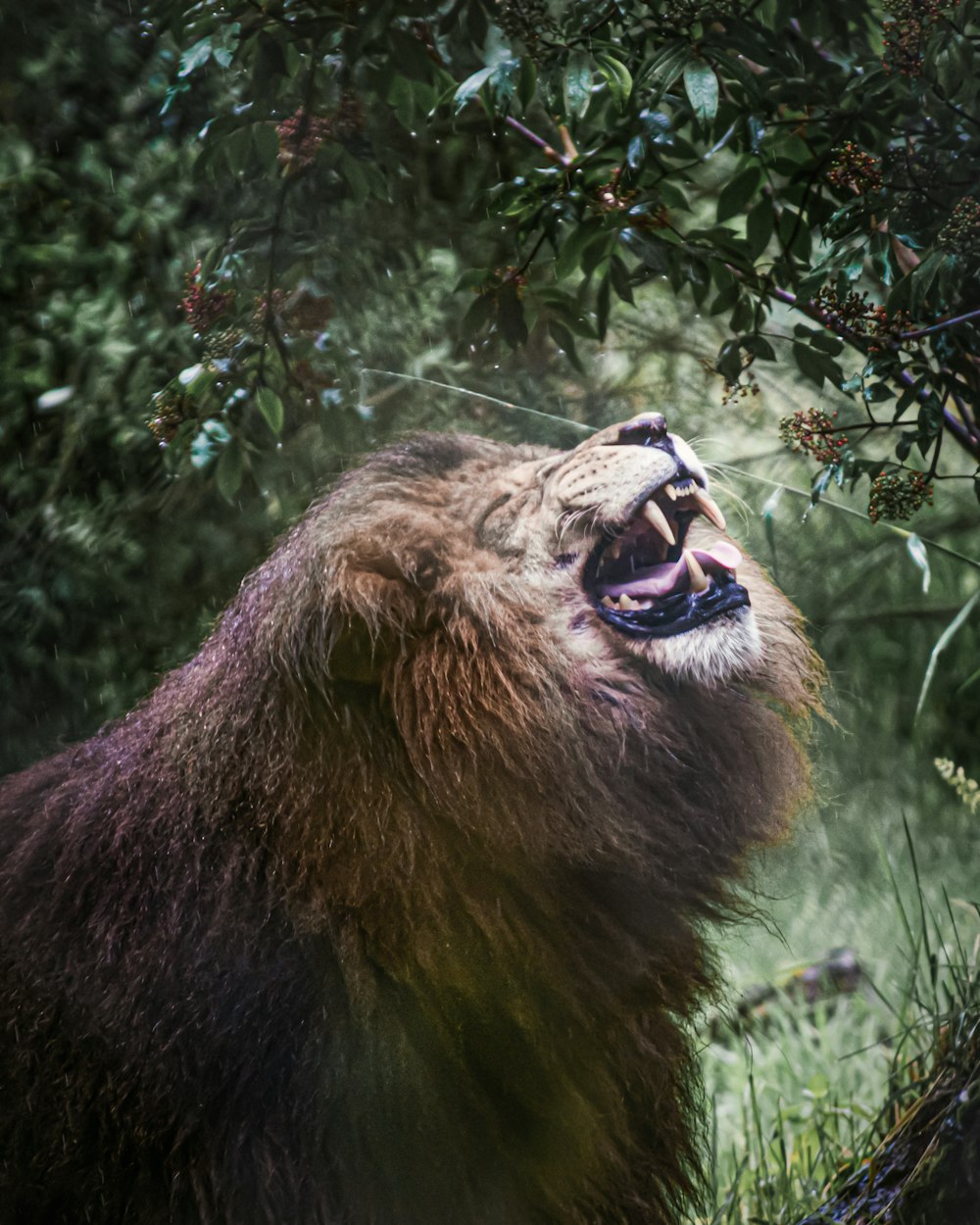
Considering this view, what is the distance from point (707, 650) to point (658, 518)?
0.10 metres

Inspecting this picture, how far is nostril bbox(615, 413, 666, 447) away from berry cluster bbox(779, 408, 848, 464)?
0.21 meters

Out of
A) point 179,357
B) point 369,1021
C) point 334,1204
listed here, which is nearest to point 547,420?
point 179,357

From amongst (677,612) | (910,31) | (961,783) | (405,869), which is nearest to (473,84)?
(910,31)

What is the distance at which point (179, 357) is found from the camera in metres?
1.02

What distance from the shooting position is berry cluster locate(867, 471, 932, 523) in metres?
0.99

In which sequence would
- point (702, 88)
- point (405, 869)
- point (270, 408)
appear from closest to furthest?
point (405, 869) < point (702, 88) < point (270, 408)

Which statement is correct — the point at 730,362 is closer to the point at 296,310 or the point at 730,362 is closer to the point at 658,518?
the point at 658,518

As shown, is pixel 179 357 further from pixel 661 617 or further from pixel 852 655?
pixel 852 655

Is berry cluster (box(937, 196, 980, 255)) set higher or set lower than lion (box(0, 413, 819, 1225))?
higher

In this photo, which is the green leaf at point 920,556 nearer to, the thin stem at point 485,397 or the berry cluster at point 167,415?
the thin stem at point 485,397

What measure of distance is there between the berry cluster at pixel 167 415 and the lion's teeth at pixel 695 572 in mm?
460

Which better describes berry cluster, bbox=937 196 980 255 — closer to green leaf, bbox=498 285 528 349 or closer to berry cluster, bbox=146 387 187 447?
green leaf, bbox=498 285 528 349

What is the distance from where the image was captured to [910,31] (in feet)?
3.14

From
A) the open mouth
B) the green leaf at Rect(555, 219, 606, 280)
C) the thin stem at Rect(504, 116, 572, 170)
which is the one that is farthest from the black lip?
the thin stem at Rect(504, 116, 572, 170)
